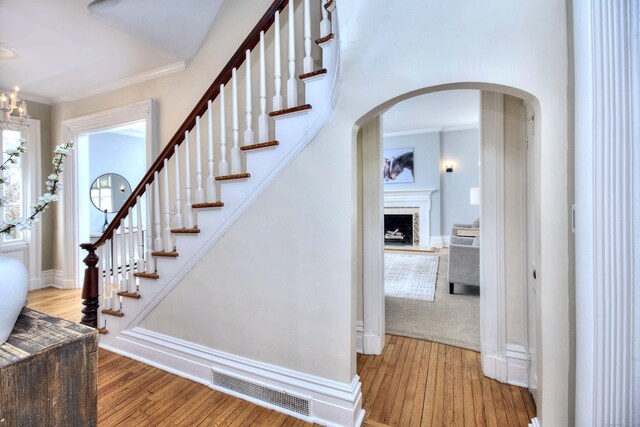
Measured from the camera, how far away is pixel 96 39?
8.72ft

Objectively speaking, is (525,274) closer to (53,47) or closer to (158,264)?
(158,264)

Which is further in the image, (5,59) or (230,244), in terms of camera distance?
(5,59)

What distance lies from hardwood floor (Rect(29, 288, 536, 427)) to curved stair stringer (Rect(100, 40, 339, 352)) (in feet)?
1.48

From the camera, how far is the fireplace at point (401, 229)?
7.20m

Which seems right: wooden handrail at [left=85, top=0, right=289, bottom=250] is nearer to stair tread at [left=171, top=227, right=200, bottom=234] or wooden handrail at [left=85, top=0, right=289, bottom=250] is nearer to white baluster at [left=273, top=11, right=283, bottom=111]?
white baluster at [left=273, top=11, right=283, bottom=111]

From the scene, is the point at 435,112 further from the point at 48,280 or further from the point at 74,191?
the point at 48,280

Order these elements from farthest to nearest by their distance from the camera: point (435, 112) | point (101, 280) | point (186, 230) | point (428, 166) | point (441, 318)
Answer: point (428, 166) < point (435, 112) < point (441, 318) < point (101, 280) < point (186, 230)

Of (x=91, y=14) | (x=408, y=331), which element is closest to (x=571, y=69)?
(x=408, y=331)

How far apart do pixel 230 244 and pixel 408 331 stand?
1.91 metres

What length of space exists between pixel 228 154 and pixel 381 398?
Answer: 2.28 metres

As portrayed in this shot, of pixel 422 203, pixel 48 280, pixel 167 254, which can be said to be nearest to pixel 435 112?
pixel 422 203

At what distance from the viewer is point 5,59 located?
2.94 meters

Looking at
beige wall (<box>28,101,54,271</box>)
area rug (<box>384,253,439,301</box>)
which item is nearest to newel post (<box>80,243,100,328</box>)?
beige wall (<box>28,101,54,271</box>)

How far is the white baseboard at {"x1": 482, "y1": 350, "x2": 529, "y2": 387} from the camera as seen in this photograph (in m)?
1.93
